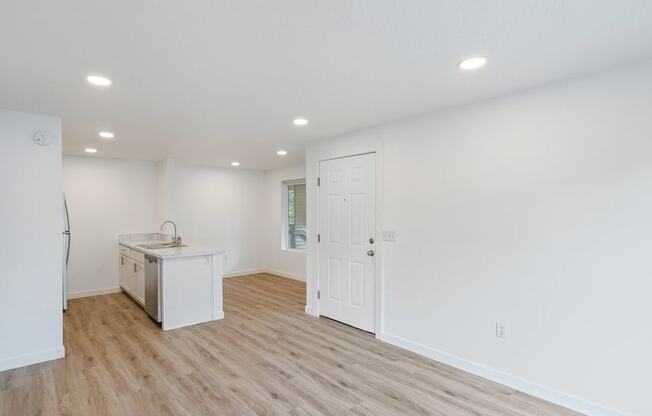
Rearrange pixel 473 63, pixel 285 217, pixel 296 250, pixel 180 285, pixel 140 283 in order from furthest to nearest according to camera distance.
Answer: pixel 285 217 < pixel 296 250 < pixel 140 283 < pixel 180 285 < pixel 473 63

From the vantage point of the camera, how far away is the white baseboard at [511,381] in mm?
2277

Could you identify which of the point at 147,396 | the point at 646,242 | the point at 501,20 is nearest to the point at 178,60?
the point at 501,20

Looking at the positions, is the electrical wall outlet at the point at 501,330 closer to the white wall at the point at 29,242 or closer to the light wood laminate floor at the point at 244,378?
the light wood laminate floor at the point at 244,378

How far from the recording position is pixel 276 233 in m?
7.30

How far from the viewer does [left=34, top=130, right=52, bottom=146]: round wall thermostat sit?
3.10 m

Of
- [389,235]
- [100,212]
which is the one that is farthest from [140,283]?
[389,235]

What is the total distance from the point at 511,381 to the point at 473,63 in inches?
92.0

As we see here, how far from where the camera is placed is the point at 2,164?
2963mm

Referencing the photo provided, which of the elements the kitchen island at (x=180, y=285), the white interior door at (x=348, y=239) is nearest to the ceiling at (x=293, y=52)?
the white interior door at (x=348, y=239)

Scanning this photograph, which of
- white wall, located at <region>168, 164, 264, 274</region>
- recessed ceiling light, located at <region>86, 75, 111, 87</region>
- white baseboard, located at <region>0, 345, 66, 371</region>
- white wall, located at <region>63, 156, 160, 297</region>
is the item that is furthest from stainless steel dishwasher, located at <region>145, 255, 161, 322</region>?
recessed ceiling light, located at <region>86, 75, 111, 87</region>

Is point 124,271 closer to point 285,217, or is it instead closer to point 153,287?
point 153,287

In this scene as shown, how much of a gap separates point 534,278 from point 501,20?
181 cm

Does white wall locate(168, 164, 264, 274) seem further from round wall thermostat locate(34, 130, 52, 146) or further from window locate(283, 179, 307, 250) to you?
round wall thermostat locate(34, 130, 52, 146)

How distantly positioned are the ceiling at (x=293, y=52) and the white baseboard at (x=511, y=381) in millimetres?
2192
